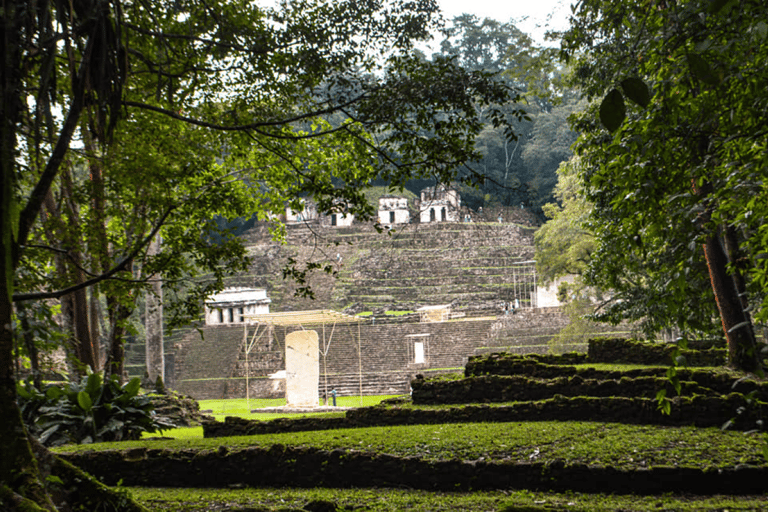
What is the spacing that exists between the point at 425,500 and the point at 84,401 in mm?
5031

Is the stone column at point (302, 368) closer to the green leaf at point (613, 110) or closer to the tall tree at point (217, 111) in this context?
the tall tree at point (217, 111)

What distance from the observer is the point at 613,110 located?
1.18m

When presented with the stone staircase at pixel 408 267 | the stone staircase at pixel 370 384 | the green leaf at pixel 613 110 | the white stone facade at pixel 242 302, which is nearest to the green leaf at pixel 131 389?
the green leaf at pixel 613 110

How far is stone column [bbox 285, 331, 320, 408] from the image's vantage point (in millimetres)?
16406

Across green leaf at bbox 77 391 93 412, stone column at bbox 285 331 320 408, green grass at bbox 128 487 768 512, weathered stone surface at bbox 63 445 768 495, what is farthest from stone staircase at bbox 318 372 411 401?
green grass at bbox 128 487 768 512

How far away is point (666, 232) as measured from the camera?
105 inches

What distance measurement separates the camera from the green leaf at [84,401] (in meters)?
7.69

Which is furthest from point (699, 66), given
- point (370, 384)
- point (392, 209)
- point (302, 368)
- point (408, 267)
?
point (392, 209)

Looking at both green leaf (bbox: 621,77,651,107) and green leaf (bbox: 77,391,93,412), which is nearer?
green leaf (bbox: 621,77,651,107)

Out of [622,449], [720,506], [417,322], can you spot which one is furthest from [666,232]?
[417,322]

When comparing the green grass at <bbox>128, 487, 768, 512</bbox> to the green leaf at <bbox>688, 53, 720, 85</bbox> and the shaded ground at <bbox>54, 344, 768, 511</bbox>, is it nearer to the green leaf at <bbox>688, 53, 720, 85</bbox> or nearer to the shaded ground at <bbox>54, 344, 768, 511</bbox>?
the shaded ground at <bbox>54, 344, 768, 511</bbox>

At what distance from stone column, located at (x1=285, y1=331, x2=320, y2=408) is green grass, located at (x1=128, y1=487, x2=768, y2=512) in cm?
1087

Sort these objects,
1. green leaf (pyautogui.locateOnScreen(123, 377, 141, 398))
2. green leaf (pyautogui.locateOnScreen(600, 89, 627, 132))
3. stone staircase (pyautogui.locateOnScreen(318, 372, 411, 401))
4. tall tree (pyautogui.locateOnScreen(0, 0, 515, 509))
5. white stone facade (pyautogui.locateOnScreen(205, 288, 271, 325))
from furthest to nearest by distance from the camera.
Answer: white stone facade (pyautogui.locateOnScreen(205, 288, 271, 325)), stone staircase (pyautogui.locateOnScreen(318, 372, 411, 401)), green leaf (pyautogui.locateOnScreen(123, 377, 141, 398)), tall tree (pyautogui.locateOnScreen(0, 0, 515, 509)), green leaf (pyautogui.locateOnScreen(600, 89, 627, 132))

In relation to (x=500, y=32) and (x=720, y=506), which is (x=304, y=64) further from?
(x=500, y=32)
